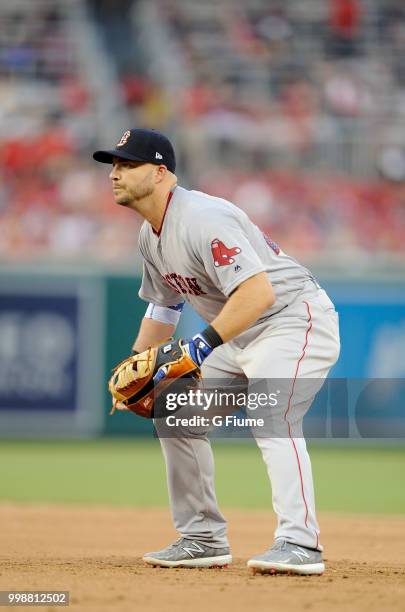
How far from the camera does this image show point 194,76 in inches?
559

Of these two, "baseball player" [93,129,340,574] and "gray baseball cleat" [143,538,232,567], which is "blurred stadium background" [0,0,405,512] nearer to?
"gray baseball cleat" [143,538,232,567]

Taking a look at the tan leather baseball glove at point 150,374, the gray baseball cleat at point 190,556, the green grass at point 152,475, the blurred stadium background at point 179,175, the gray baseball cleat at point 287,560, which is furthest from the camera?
the blurred stadium background at point 179,175

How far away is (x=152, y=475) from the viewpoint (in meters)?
8.86

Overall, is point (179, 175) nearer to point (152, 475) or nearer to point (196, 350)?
point (152, 475)

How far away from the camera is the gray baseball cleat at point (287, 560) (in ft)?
12.7

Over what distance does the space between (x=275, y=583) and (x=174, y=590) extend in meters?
0.36

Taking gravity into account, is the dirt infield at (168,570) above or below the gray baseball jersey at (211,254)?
below

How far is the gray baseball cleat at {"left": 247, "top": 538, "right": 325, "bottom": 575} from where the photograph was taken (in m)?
3.88

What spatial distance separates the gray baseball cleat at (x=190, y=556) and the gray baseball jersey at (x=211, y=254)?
0.90 meters

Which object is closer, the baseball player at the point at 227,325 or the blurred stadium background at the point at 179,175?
the baseball player at the point at 227,325

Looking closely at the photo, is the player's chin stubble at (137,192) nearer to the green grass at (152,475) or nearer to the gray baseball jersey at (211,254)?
the gray baseball jersey at (211,254)

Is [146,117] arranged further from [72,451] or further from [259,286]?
[259,286]

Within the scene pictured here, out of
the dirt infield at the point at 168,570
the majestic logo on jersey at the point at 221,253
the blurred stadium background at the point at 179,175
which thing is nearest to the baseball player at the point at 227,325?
the majestic logo on jersey at the point at 221,253

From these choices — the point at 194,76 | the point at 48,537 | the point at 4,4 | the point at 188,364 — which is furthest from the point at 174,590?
the point at 4,4
